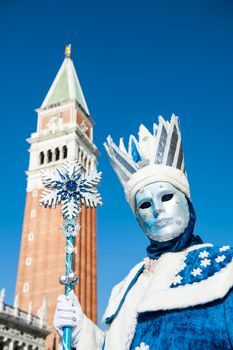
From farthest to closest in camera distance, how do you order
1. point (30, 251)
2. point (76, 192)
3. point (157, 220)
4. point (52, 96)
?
1. point (52, 96)
2. point (30, 251)
3. point (76, 192)
4. point (157, 220)

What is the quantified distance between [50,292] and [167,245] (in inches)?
1165

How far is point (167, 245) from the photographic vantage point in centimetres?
352

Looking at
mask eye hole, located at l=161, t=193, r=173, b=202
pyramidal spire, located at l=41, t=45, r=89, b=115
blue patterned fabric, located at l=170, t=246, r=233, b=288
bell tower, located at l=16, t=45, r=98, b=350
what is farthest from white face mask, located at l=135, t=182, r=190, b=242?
pyramidal spire, located at l=41, t=45, r=89, b=115

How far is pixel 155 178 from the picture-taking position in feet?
12.1

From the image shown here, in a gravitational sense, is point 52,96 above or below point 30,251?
above

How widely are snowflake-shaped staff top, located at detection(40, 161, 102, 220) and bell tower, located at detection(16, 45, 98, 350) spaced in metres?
26.1

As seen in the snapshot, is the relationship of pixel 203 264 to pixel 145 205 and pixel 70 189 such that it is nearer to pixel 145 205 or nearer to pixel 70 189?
pixel 145 205

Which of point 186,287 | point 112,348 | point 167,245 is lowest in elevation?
point 112,348

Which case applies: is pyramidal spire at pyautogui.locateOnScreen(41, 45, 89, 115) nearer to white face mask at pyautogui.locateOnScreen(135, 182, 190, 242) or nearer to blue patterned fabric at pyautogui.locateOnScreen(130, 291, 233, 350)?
white face mask at pyautogui.locateOnScreen(135, 182, 190, 242)

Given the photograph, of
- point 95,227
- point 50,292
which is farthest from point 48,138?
point 50,292

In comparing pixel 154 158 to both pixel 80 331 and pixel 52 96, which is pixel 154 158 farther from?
pixel 52 96

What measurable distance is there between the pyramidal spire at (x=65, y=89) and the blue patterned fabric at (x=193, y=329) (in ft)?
124

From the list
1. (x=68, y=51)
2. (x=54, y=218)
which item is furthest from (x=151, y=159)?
(x=68, y=51)

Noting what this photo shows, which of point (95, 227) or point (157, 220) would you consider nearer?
point (157, 220)
